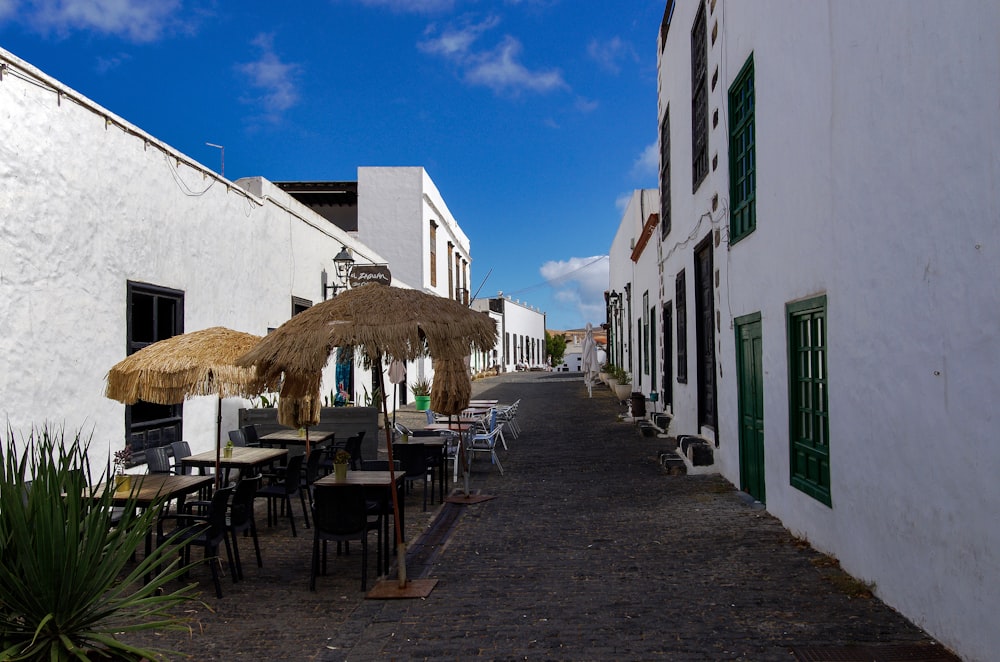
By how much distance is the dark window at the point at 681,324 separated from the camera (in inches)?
512

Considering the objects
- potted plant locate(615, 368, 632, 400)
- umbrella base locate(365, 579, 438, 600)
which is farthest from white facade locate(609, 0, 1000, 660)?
potted plant locate(615, 368, 632, 400)

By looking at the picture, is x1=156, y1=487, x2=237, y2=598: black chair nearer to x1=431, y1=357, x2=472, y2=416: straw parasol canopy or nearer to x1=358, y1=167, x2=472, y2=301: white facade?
x1=431, y1=357, x2=472, y2=416: straw parasol canopy

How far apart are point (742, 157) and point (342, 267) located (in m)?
9.19

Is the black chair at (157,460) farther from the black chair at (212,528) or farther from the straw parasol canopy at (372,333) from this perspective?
the straw parasol canopy at (372,333)

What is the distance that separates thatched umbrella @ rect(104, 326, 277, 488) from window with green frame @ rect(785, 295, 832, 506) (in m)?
4.61

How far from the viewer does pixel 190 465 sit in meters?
8.00

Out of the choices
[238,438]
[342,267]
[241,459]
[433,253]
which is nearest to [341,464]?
[241,459]

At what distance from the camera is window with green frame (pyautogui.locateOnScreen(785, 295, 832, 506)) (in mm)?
6145

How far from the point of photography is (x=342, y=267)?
15.8 meters

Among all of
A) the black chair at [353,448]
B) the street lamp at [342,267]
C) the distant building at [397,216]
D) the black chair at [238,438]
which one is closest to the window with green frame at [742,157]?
the black chair at [353,448]

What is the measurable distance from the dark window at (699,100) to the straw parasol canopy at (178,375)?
6.79 metres

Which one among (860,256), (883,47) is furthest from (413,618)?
(883,47)

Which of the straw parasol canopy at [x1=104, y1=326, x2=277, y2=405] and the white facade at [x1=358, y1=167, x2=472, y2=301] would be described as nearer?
the straw parasol canopy at [x1=104, y1=326, x2=277, y2=405]

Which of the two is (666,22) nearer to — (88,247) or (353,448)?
(353,448)
